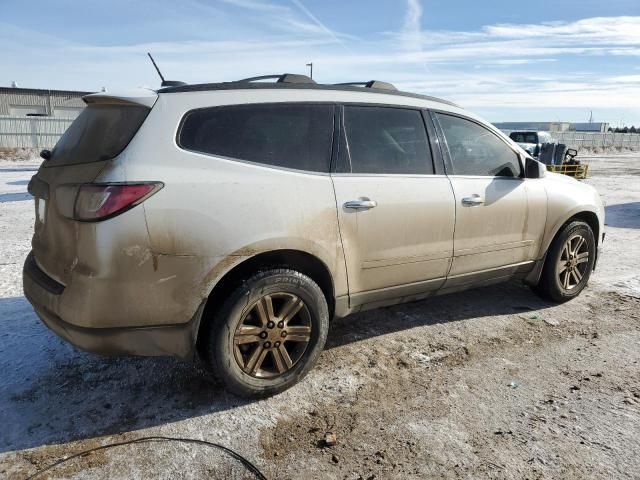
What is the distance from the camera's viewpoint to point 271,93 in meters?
3.02

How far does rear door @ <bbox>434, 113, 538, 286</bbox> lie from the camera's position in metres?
3.75

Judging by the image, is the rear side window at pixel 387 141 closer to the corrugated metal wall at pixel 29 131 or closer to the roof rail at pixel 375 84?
the roof rail at pixel 375 84

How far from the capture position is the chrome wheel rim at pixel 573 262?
4.54m

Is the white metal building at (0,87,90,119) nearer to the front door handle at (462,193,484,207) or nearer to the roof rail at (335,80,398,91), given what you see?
the roof rail at (335,80,398,91)

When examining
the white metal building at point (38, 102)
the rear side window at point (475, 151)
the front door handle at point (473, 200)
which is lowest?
the front door handle at point (473, 200)

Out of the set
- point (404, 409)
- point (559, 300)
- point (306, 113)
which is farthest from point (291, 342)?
point (559, 300)

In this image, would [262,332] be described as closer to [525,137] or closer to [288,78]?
[288,78]

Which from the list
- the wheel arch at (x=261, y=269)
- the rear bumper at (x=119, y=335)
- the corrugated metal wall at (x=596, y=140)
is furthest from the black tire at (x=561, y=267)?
the corrugated metal wall at (x=596, y=140)

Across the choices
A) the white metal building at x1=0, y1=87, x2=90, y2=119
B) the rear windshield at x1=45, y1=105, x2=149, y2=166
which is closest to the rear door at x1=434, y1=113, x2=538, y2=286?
the rear windshield at x1=45, y1=105, x2=149, y2=166

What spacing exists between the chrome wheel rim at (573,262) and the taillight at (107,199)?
367 cm

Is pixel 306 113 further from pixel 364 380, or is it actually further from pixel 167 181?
pixel 364 380

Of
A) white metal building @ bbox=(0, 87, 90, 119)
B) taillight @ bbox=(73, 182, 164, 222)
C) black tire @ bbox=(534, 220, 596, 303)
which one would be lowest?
black tire @ bbox=(534, 220, 596, 303)

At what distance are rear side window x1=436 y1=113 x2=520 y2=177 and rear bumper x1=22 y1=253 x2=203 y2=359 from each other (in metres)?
2.28

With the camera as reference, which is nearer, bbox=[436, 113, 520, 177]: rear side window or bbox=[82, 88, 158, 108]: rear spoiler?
bbox=[82, 88, 158, 108]: rear spoiler
